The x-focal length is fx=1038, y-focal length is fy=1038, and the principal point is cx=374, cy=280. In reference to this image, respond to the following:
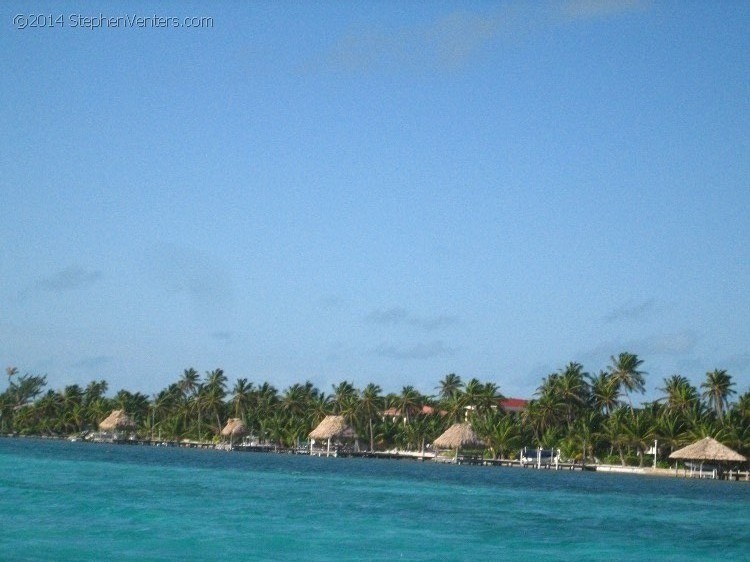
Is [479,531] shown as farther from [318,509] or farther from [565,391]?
[565,391]

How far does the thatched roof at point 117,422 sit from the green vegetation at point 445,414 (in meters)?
4.50

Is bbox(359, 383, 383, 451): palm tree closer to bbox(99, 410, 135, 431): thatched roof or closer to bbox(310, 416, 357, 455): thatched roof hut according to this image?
bbox(310, 416, 357, 455): thatched roof hut

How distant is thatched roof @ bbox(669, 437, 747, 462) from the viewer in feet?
243

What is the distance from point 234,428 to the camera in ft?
369

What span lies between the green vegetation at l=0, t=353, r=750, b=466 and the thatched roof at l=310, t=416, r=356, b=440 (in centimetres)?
363

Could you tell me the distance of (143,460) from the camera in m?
79.4

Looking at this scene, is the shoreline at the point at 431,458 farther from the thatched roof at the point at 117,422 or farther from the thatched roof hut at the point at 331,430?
the thatched roof at the point at 117,422

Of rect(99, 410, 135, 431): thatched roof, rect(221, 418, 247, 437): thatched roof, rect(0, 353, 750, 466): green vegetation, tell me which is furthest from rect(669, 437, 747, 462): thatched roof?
rect(99, 410, 135, 431): thatched roof

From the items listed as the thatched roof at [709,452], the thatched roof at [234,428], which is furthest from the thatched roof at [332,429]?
the thatched roof at [709,452]

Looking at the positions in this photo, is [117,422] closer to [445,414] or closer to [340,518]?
[445,414]

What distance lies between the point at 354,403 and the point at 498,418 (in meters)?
17.2

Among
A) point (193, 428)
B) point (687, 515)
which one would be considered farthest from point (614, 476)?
point (193, 428)

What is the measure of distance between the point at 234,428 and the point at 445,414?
24356mm

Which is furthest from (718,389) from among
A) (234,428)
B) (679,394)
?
(234,428)
